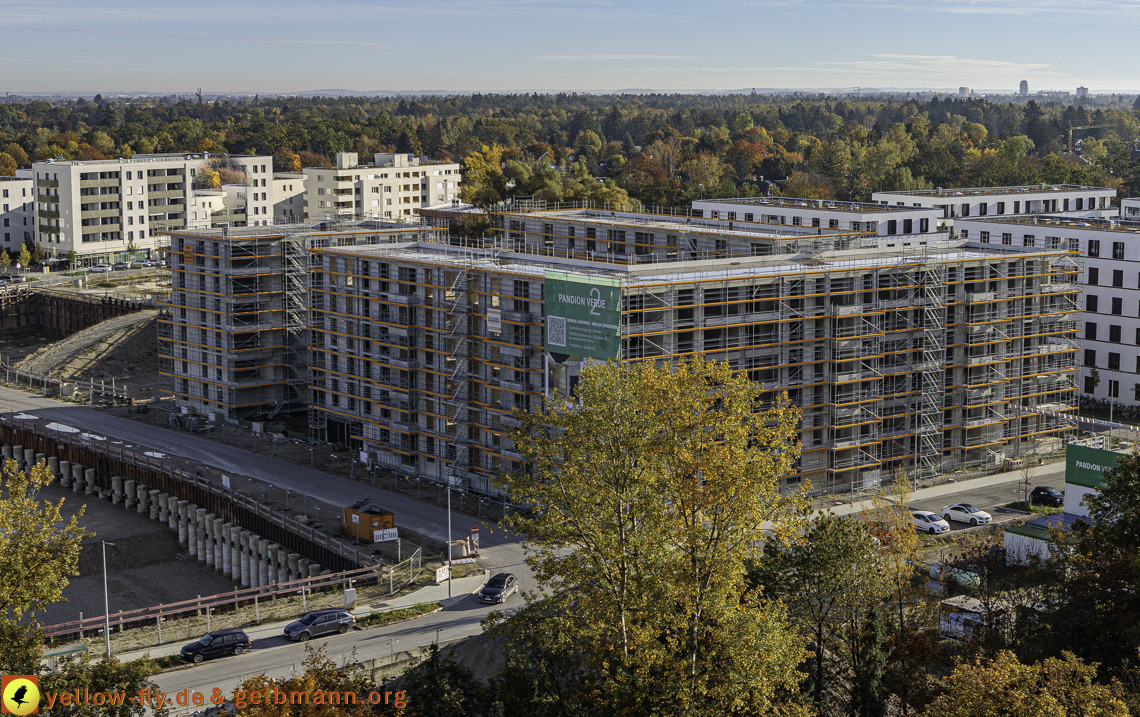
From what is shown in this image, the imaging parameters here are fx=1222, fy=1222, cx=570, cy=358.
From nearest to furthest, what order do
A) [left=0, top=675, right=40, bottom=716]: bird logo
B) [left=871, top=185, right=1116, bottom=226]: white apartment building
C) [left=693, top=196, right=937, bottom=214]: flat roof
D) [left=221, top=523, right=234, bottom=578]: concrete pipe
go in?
[left=0, top=675, right=40, bottom=716]: bird logo, [left=221, top=523, right=234, bottom=578]: concrete pipe, [left=693, top=196, right=937, bottom=214]: flat roof, [left=871, top=185, right=1116, bottom=226]: white apartment building

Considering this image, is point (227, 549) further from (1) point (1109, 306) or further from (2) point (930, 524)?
(1) point (1109, 306)

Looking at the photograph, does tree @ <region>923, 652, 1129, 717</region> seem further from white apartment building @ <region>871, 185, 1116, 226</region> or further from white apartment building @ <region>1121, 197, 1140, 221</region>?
white apartment building @ <region>1121, 197, 1140, 221</region>

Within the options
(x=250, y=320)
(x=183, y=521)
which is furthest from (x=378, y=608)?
(x=250, y=320)

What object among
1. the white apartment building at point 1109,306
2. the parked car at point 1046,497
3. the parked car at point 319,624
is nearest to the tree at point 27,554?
the parked car at point 319,624

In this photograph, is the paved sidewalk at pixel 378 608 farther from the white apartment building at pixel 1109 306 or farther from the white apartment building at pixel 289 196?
the white apartment building at pixel 289 196

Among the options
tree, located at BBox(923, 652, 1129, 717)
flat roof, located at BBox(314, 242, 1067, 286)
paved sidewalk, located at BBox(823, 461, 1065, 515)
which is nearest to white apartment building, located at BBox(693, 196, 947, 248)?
flat roof, located at BBox(314, 242, 1067, 286)
